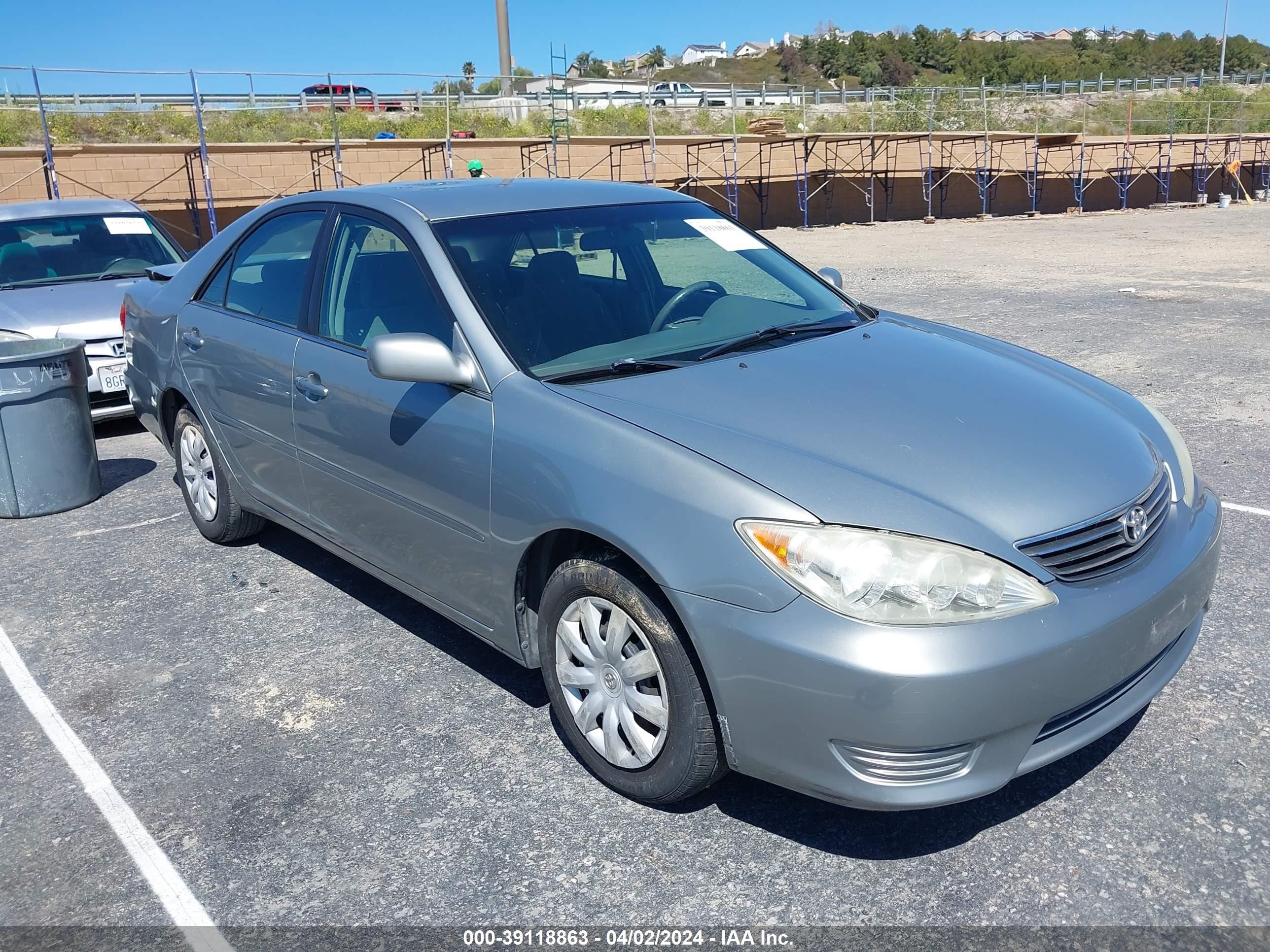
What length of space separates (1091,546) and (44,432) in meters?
5.22

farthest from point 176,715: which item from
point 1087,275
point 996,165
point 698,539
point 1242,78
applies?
point 1242,78

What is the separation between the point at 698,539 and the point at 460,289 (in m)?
1.33

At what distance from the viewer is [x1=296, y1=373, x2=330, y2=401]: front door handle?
381 centimetres

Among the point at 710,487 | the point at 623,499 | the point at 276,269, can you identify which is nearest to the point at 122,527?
the point at 276,269

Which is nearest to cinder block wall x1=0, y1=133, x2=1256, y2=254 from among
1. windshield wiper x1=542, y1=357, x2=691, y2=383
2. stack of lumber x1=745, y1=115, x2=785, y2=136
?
stack of lumber x1=745, y1=115, x2=785, y2=136

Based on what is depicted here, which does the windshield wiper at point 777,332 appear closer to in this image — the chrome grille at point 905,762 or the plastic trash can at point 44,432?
the chrome grille at point 905,762

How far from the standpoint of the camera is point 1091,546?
2.62 meters

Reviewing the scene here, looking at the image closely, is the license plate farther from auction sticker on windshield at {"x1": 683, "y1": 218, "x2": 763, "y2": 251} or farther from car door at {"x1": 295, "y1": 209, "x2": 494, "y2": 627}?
auction sticker on windshield at {"x1": 683, "y1": 218, "x2": 763, "y2": 251}

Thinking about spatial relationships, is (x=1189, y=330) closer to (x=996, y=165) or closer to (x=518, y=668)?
(x=518, y=668)

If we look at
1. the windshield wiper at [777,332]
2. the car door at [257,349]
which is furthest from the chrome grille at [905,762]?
the car door at [257,349]

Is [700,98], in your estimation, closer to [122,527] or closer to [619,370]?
[122,527]

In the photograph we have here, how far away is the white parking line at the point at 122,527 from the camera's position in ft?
17.9

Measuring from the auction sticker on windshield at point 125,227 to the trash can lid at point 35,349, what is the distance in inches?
80.6

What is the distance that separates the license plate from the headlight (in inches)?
229
